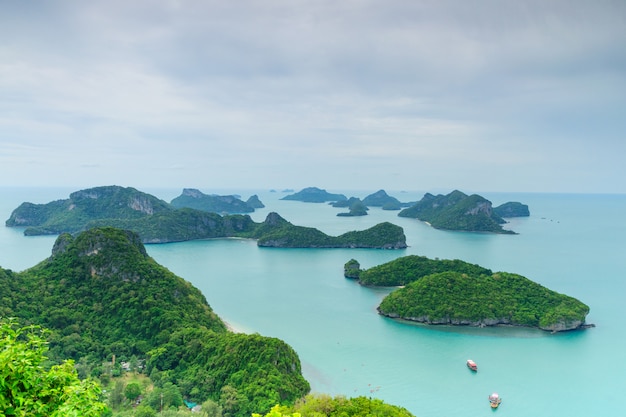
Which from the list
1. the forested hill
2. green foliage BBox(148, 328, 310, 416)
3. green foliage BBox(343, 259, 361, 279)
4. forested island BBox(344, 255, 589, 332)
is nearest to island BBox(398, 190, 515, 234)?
green foliage BBox(343, 259, 361, 279)

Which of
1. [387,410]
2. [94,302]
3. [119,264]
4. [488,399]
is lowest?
[488,399]

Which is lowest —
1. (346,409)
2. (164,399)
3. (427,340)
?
(427,340)

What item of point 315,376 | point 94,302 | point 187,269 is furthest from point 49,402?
point 187,269

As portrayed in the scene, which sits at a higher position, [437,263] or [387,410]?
[437,263]

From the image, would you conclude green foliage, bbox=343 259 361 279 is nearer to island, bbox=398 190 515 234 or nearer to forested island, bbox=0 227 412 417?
forested island, bbox=0 227 412 417

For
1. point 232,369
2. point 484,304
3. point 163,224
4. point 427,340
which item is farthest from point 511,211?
point 232,369

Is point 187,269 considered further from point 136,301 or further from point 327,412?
point 327,412

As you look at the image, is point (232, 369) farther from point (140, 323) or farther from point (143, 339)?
point (140, 323)
